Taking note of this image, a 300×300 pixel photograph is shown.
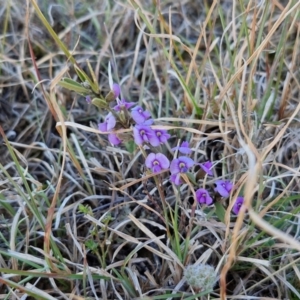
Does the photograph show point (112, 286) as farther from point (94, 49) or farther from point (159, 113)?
point (94, 49)

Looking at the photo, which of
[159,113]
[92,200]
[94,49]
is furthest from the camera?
[94,49]

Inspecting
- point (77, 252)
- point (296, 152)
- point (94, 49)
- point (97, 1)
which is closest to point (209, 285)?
point (77, 252)

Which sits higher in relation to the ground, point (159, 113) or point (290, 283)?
point (159, 113)

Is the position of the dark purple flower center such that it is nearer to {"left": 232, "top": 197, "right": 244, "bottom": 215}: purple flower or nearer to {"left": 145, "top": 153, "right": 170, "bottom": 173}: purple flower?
{"left": 145, "top": 153, "right": 170, "bottom": 173}: purple flower

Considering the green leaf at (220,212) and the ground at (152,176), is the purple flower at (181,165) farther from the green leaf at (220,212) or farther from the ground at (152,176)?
the green leaf at (220,212)

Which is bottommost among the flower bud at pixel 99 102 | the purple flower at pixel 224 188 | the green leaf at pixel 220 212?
the green leaf at pixel 220 212

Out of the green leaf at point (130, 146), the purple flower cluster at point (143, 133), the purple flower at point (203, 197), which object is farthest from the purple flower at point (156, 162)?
the green leaf at point (130, 146)

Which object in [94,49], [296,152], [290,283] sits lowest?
[290,283]

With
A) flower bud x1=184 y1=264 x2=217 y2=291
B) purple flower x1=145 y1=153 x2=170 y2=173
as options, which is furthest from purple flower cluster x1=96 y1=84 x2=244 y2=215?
flower bud x1=184 y1=264 x2=217 y2=291
